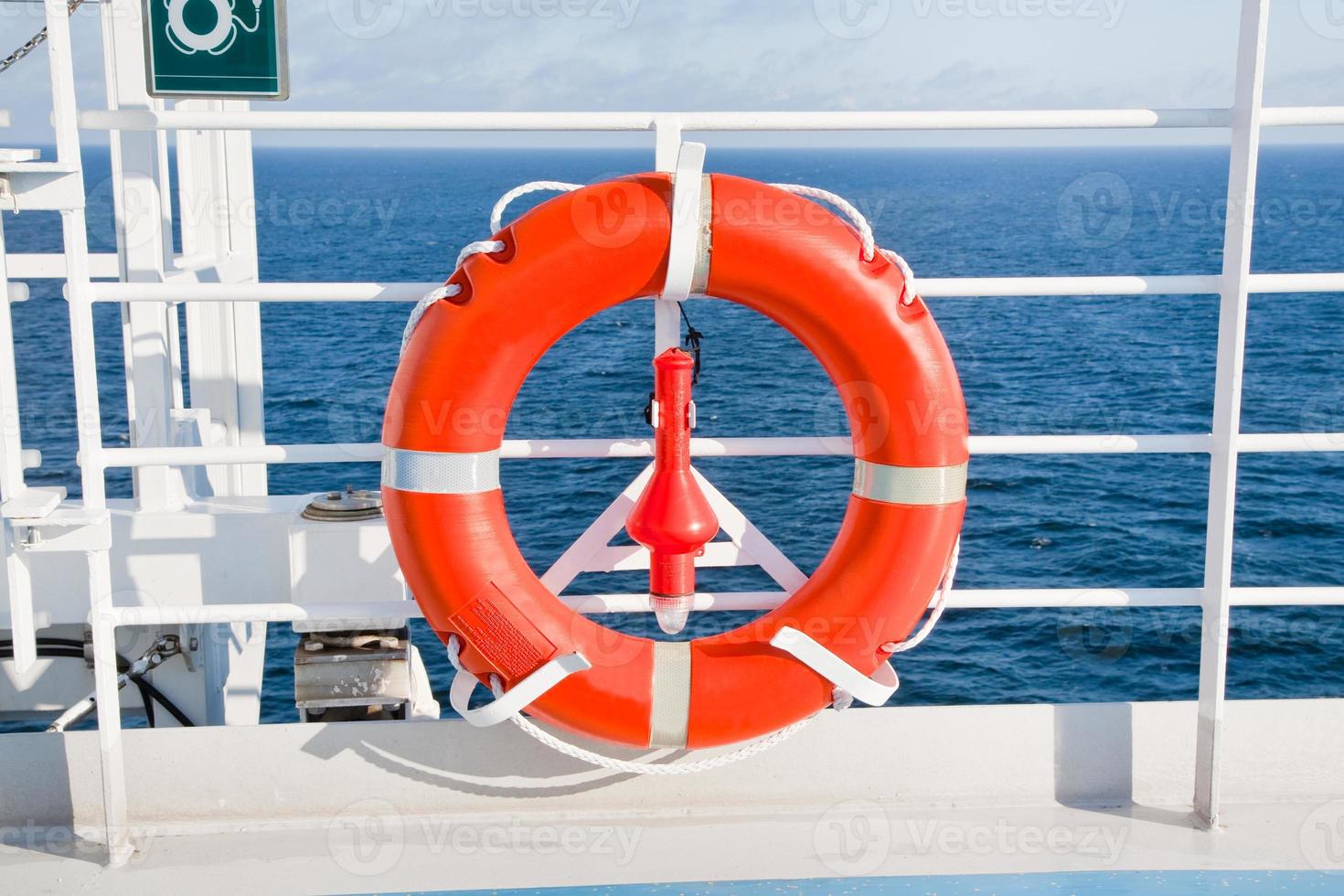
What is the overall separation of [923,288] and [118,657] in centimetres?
187

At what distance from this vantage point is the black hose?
260 centimetres

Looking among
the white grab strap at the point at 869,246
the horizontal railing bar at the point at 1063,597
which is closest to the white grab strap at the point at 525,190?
the white grab strap at the point at 869,246

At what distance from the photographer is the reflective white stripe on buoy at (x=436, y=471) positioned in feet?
5.50

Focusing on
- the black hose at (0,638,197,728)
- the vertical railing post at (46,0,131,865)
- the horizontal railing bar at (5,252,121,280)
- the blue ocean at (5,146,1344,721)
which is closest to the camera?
the vertical railing post at (46,0,131,865)

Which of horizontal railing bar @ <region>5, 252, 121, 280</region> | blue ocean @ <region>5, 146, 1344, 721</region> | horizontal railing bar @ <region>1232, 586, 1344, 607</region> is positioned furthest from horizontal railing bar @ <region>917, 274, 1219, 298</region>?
blue ocean @ <region>5, 146, 1344, 721</region>

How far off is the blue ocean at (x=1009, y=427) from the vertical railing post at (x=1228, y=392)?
7.72m

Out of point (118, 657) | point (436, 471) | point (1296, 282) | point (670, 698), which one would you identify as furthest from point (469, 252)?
point (118, 657)

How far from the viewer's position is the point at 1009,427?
1627 cm

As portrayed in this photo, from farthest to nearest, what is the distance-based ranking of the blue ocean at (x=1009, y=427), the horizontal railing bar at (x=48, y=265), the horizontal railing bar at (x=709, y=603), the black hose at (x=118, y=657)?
1. the blue ocean at (x=1009, y=427)
2. the horizontal railing bar at (x=48, y=265)
3. the black hose at (x=118, y=657)
4. the horizontal railing bar at (x=709, y=603)

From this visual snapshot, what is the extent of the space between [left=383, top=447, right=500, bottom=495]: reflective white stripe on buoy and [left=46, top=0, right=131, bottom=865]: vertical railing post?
0.36m

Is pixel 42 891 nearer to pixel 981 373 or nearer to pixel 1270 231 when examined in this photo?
pixel 981 373

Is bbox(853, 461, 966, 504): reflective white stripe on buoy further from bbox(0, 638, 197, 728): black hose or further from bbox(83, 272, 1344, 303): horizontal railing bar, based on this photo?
bbox(0, 638, 197, 728): black hose

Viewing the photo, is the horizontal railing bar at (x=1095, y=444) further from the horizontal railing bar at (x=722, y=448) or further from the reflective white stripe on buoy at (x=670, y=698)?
the reflective white stripe on buoy at (x=670, y=698)

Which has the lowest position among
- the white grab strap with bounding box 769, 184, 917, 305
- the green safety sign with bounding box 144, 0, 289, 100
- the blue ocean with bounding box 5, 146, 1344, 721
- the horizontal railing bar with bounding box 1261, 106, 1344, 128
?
the blue ocean with bounding box 5, 146, 1344, 721
